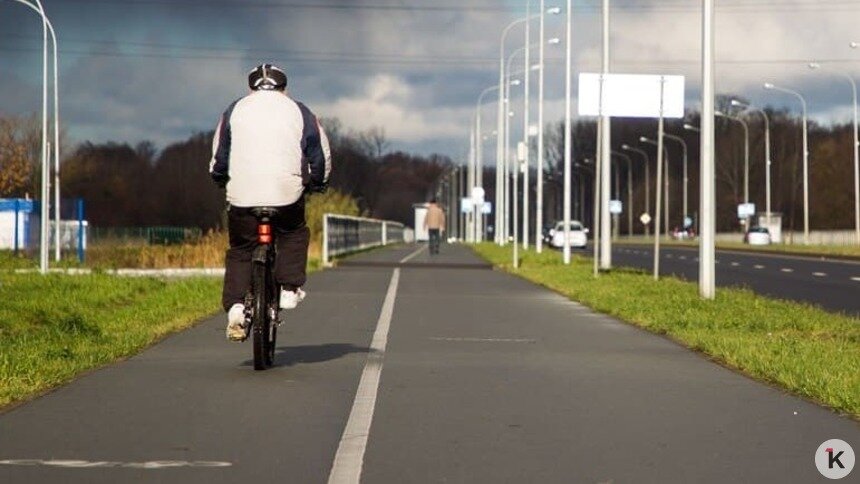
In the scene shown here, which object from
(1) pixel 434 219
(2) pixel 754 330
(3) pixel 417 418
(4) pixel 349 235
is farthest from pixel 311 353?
(4) pixel 349 235

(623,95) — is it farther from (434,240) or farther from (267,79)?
(267,79)

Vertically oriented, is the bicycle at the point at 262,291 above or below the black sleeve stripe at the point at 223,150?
below

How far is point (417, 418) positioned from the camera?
8883mm

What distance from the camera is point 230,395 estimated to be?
9.87 m

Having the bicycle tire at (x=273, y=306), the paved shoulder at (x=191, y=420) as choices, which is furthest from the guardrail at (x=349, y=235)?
the bicycle tire at (x=273, y=306)

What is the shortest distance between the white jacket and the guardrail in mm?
29822

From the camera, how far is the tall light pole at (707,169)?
22741mm

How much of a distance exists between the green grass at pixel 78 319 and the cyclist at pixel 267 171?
146 centimetres

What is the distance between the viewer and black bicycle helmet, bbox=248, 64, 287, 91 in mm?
11211

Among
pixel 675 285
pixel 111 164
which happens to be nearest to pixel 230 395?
pixel 675 285

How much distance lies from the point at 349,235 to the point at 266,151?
4271 cm

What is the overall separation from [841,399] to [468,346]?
191 inches

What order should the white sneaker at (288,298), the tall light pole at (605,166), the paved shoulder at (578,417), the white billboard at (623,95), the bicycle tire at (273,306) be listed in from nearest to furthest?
the paved shoulder at (578,417) → the bicycle tire at (273,306) → the white sneaker at (288,298) → the white billboard at (623,95) → the tall light pole at (605,166)

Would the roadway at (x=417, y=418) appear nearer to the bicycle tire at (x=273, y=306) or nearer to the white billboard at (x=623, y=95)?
the bicycle tire at (x=273, y=306)
